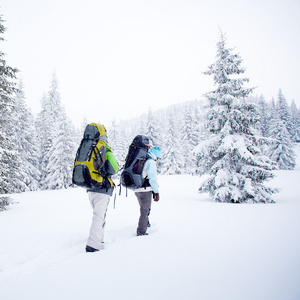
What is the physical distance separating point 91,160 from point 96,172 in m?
0.25

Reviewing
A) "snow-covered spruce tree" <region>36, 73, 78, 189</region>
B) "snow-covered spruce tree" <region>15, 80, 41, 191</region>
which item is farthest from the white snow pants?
"snow-covered spruce tree" <region>36, 73, 78, 189</region>

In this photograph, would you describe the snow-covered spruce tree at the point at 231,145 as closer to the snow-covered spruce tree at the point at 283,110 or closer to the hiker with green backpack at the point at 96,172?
the hiker with green backpack at the point at 96,172

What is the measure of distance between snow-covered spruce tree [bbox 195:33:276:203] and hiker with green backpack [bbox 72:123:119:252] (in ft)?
22.9

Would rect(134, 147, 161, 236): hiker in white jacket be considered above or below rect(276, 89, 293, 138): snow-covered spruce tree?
below

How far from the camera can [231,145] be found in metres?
9.86

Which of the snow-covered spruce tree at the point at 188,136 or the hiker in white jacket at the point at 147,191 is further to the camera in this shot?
the snow-covered spruce tree at the point at 188,136

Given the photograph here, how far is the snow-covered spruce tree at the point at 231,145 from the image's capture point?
385 inches

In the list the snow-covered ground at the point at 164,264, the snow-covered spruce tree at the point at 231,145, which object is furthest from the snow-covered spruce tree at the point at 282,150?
Result: the snow-covered ground at the point at 164,264

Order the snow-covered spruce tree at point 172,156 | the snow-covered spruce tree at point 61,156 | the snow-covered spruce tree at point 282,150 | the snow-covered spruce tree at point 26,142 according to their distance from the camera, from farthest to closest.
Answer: the snow-covered spruce tree at point 172,156
the snow-covered spruce tree at point 282,150
the snow-covered spruce tree at point 61,156
the snow-covered spruce tree at point 26,142

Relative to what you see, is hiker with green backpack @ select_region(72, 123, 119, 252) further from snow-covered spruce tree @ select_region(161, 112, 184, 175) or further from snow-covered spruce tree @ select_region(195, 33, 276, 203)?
snow-covered spruce tree @ select_region(161, 112, 184, 175)

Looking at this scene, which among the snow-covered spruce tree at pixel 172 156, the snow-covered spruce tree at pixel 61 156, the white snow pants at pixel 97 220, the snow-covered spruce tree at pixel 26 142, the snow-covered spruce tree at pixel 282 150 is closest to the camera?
the white snow pants at pixel 97 220

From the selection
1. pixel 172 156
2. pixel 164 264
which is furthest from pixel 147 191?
pixel 172 156

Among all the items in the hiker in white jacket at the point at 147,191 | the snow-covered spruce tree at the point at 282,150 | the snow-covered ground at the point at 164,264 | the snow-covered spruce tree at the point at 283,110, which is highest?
the snow-covered spruce tree at the point at 283,110

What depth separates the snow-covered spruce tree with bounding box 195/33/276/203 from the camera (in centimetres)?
979
